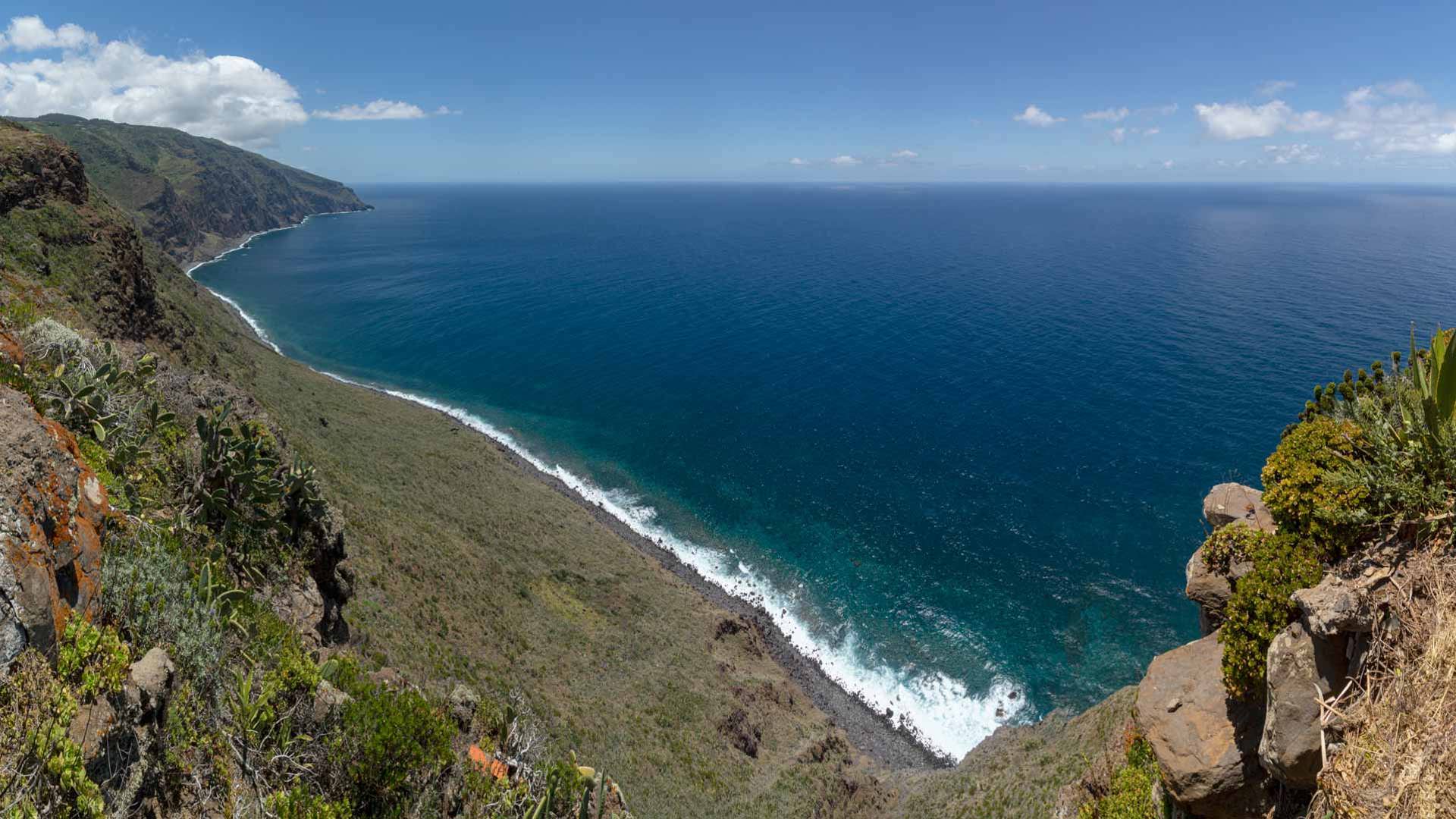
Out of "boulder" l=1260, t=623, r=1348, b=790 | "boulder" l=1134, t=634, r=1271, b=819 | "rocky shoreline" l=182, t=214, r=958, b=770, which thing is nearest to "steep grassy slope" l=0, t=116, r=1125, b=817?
"rocky shoreline" l=182, t=214, r=958, b=770

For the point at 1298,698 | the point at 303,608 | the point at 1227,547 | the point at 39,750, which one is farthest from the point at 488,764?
the point at 1227,547

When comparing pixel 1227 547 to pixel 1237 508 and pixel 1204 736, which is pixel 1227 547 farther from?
pixel 1204 736

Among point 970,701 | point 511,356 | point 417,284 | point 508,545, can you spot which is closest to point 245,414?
point 508,545

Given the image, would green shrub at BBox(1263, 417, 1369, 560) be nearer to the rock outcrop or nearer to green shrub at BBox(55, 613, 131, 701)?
the rock outcrop

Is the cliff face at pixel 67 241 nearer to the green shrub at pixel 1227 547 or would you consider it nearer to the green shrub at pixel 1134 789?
the green shrub at pixel 1227 547

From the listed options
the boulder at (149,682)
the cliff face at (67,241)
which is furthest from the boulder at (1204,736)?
the cliff face at (67,241)

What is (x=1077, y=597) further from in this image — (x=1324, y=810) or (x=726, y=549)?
(x=1324, y=810)
